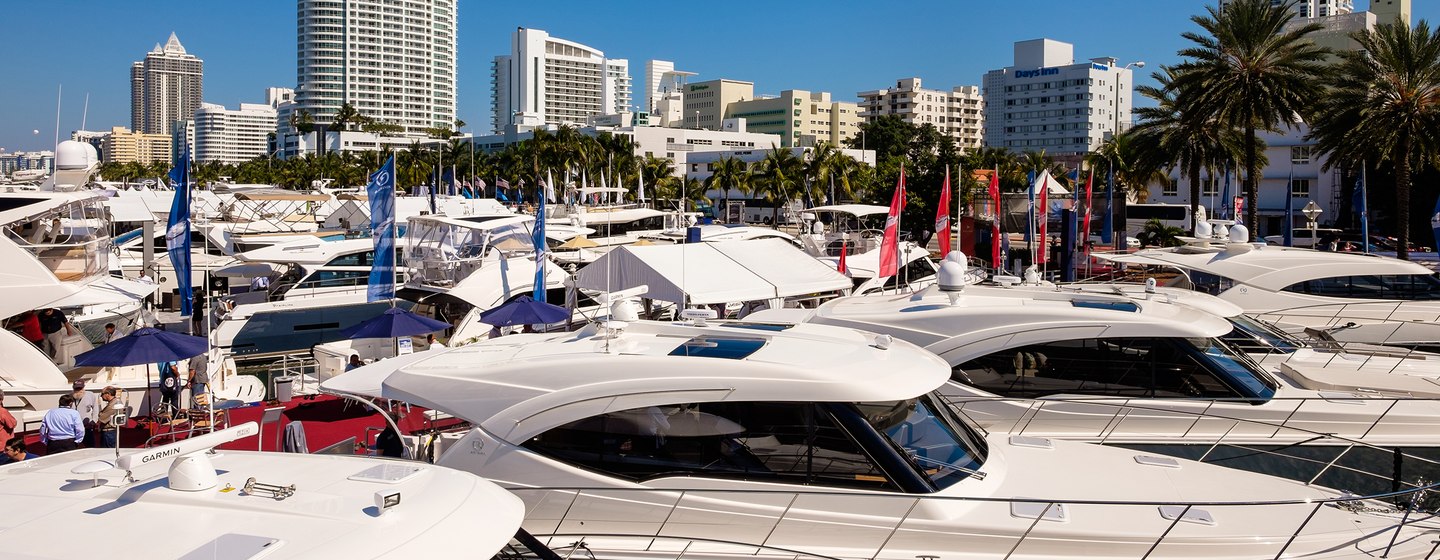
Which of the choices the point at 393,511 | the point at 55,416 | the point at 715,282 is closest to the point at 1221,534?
the point at 393,511

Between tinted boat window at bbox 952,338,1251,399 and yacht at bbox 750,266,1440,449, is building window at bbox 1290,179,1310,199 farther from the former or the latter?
tinted boat window at bbox 952,338,1251,399

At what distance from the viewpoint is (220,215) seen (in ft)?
132

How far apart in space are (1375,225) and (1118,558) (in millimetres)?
52004

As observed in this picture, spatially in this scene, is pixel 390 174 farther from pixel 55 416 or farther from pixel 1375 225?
pixel 1375 225

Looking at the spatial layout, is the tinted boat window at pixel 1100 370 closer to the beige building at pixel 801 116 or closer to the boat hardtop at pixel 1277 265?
the boat hardtop at pixel 1277 265

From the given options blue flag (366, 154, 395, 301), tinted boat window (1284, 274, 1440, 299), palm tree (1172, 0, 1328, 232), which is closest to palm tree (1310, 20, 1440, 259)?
palm tree (1172, 0, 1328, 232)

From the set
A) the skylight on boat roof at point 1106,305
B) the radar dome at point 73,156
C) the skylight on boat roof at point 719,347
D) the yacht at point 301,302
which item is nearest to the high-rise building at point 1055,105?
the yacht at point 301,302

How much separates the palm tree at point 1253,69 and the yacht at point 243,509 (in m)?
29.8

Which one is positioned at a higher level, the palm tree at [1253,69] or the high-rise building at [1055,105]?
the high-rise building at [1055,105]

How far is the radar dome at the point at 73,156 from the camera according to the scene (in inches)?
854

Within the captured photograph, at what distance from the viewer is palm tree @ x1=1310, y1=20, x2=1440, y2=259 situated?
27.6 metres

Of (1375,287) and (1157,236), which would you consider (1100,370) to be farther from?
(1157,236)

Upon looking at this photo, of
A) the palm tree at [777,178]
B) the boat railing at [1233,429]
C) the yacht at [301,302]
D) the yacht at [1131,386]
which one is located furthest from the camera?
the palm tree at [777,178]

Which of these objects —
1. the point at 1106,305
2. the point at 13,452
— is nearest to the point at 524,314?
the point at 13,452
